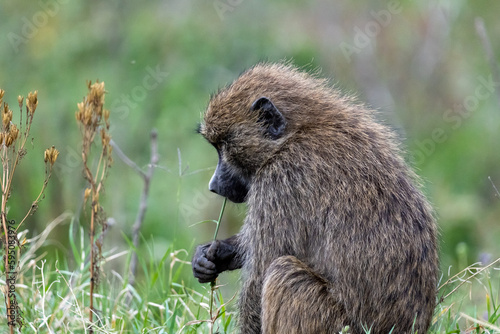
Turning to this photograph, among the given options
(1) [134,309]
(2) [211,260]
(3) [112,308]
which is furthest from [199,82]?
(2) [211,260]

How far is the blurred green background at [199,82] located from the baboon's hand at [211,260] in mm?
3168

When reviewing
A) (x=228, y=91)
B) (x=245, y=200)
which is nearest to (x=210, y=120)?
(x=228, y=91)

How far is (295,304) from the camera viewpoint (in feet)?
12.7

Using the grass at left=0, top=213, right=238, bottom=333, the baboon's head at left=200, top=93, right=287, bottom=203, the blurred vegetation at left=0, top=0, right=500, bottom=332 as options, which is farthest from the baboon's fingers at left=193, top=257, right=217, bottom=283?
the blurred vegetation at left=0, top=0, right=500, bottom=332

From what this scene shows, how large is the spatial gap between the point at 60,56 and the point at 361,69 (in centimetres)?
428

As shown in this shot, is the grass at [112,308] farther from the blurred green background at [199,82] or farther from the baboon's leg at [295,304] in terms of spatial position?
the blurred green background at [199,82]

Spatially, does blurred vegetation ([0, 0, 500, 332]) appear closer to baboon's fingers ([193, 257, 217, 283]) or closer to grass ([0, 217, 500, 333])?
grass ([0, 217, 500, 333])

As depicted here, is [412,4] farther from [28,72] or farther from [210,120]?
→ [210,120]

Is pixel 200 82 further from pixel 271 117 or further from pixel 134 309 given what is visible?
pixel 271 117

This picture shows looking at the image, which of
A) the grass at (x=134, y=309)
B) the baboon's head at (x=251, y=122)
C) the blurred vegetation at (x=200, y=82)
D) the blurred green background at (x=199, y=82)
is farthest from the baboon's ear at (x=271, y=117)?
the blurred green background at (x=199, y=82)

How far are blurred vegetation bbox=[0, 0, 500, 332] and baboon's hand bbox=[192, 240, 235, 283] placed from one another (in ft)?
7.64

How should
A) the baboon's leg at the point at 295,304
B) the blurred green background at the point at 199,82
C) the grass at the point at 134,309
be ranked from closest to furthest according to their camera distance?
the baboon's leg at the point at 295,304 < the grass at the point at 134,309 < the blurred green background at the point at 199,82

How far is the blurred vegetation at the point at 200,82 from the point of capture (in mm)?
8523

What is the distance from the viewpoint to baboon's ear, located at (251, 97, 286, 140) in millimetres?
4301
